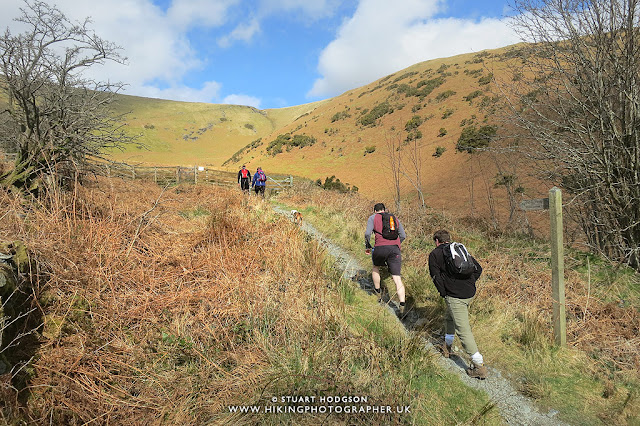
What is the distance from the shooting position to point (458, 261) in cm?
353

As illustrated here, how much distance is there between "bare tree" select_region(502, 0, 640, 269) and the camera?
5.52m

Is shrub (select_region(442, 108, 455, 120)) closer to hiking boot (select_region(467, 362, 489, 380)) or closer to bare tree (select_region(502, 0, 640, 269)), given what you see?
bare tree (select_region(502, 0, 640, 269))

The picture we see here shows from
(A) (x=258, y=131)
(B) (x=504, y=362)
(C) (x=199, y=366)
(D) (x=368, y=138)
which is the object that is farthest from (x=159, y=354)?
(A) (x=258, y=131)

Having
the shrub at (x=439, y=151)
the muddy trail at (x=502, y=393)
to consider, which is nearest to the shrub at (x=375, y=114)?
the shrub at (x=439, y=151)

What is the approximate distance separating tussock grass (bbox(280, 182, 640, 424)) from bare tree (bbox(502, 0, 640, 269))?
111 cm

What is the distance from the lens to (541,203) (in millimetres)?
4254

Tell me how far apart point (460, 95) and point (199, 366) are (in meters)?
36.5

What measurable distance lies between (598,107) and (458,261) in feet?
16.0

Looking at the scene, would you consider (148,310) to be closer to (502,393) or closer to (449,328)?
(449,328)

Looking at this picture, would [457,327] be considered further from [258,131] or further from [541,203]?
[258,131]

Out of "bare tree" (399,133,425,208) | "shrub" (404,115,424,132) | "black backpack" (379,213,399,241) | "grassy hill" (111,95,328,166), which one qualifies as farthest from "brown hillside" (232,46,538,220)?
"grassy hill" (111,95,328,166)

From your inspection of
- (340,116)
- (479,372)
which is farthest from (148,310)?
(340,116)

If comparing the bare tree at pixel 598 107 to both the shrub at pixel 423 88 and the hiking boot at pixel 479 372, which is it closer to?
the hiking boot at pixel 479 372

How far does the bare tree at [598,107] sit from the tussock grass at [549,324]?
1.11m
